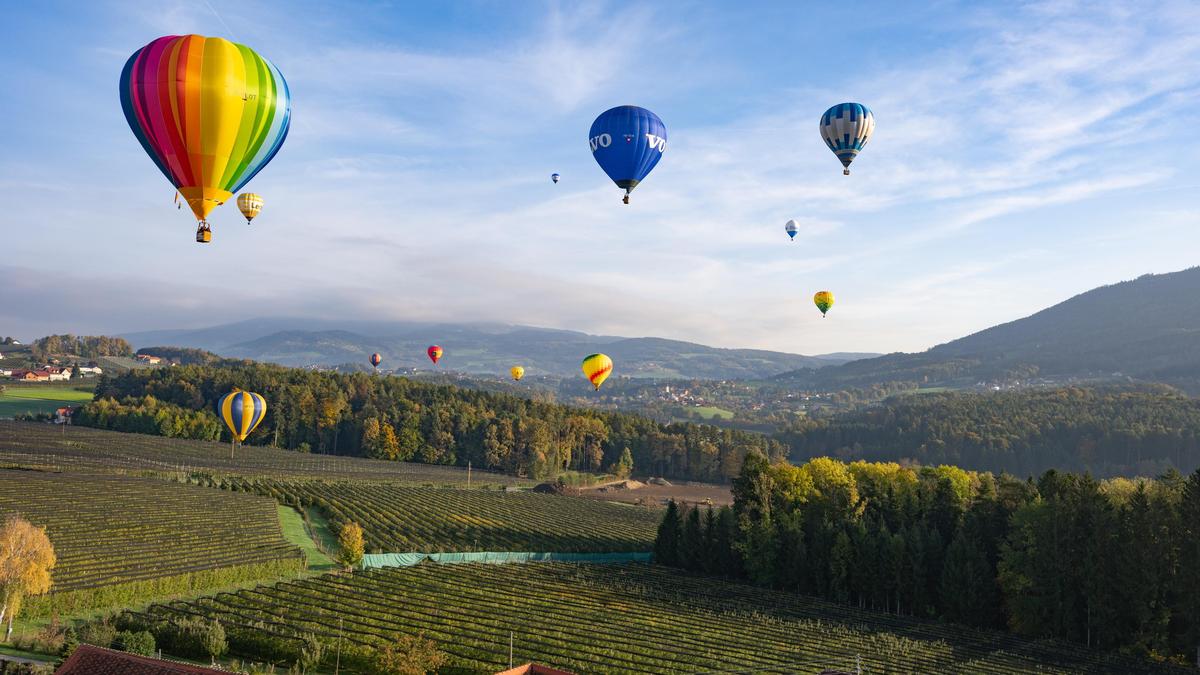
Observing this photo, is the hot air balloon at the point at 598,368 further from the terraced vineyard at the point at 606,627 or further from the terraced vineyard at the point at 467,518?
the terraced vineyard at the point at 606,627

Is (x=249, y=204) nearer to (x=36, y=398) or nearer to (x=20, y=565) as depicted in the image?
(x=20, y=565)

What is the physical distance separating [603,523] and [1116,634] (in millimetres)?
46947

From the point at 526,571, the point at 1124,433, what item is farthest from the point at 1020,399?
the point at 526,571

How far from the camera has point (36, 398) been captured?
153 meters

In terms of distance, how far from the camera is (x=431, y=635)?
31.6m

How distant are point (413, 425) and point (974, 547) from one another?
99.1 m

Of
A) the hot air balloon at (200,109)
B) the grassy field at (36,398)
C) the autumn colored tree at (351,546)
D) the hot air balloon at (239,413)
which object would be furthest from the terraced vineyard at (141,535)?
the grassy field at (36,398)

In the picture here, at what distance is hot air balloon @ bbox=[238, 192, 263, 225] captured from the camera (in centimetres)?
6419

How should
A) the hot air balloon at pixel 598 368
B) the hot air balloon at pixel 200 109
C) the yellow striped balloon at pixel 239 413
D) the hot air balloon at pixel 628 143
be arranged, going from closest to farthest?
1. the hot air balloon at pixel 200 109
2. the hot air balloon at pixel 628 143
3. the yellow striped balloon at pixel 239 413
4. the hot air balloon at pixel 598 368

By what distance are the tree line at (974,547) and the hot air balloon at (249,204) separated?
41.6m

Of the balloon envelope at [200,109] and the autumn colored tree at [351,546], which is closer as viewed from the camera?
the balloon envelope at [200,109]

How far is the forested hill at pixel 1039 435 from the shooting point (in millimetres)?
136625

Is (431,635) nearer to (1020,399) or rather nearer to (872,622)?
(872,622)

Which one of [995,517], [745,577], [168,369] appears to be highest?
[168,369]
